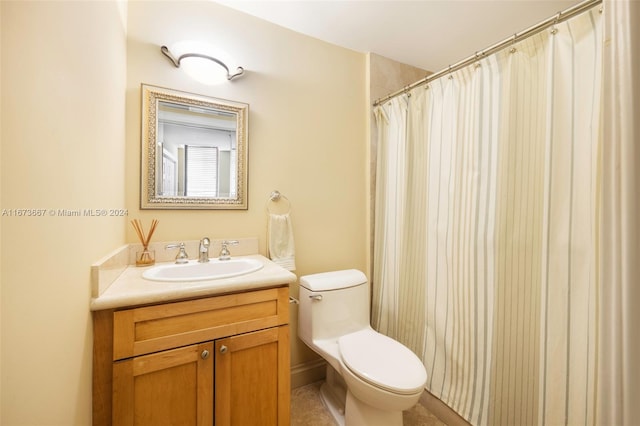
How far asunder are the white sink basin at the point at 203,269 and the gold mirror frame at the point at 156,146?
316mm

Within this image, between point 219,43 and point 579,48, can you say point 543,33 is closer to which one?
point 579,48

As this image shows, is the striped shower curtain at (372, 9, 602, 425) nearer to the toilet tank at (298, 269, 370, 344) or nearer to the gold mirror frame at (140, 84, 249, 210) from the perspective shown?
the toilet tank at (298, 269, 370, 344)

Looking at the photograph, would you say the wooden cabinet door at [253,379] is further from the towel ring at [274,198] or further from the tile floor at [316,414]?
the towel ring at [274,198]

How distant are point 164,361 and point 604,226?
4.60ft

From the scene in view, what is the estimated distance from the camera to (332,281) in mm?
1481

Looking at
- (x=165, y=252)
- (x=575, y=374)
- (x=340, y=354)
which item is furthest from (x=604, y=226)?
(x=165, y=252)

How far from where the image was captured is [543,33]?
99cm

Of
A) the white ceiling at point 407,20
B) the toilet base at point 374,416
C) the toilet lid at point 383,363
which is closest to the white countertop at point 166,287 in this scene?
the toilet lid at point 383,363

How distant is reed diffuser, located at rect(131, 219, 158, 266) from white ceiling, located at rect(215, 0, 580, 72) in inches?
51.9

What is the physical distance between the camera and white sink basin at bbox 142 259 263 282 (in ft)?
3.86

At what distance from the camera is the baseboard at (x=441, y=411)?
131 centimetres

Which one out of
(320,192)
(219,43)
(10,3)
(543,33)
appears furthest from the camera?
(320,192)

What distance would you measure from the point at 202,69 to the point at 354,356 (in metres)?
1.67

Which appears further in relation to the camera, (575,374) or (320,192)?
(320,192)
